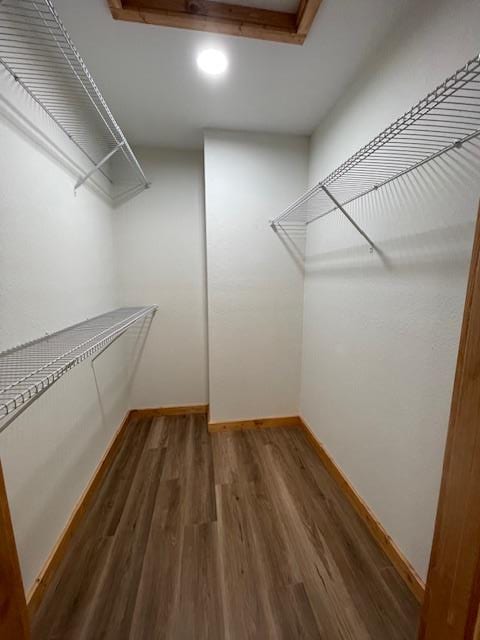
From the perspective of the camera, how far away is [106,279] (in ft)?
6.39

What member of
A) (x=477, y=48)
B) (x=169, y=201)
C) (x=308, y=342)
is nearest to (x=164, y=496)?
(x=308, y=342)

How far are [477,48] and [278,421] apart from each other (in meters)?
2.33

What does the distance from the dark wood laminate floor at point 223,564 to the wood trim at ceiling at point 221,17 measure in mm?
2337

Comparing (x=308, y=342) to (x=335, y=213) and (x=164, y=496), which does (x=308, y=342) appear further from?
(x=164, y=496)

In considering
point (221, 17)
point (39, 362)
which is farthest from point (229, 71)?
point (39, 362)

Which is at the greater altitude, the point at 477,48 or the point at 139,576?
the point at 477,48

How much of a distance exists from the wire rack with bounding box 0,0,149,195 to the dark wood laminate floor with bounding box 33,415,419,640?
191 cm

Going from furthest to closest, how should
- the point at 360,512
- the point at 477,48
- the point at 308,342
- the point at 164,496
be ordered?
the point at 308,342 → the point at 164,496 → the point at 360,512 → the point at 477,48

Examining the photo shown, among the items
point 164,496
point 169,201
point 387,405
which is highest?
point 169,201

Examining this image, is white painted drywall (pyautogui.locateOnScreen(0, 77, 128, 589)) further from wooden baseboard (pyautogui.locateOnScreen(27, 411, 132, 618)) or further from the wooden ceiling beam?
the wooden ceiling beam

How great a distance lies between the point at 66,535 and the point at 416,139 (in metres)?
2.36

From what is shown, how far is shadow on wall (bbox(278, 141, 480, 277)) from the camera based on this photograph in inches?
33.8

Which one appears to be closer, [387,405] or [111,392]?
[387,405]

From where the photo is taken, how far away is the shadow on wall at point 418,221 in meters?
0.86
